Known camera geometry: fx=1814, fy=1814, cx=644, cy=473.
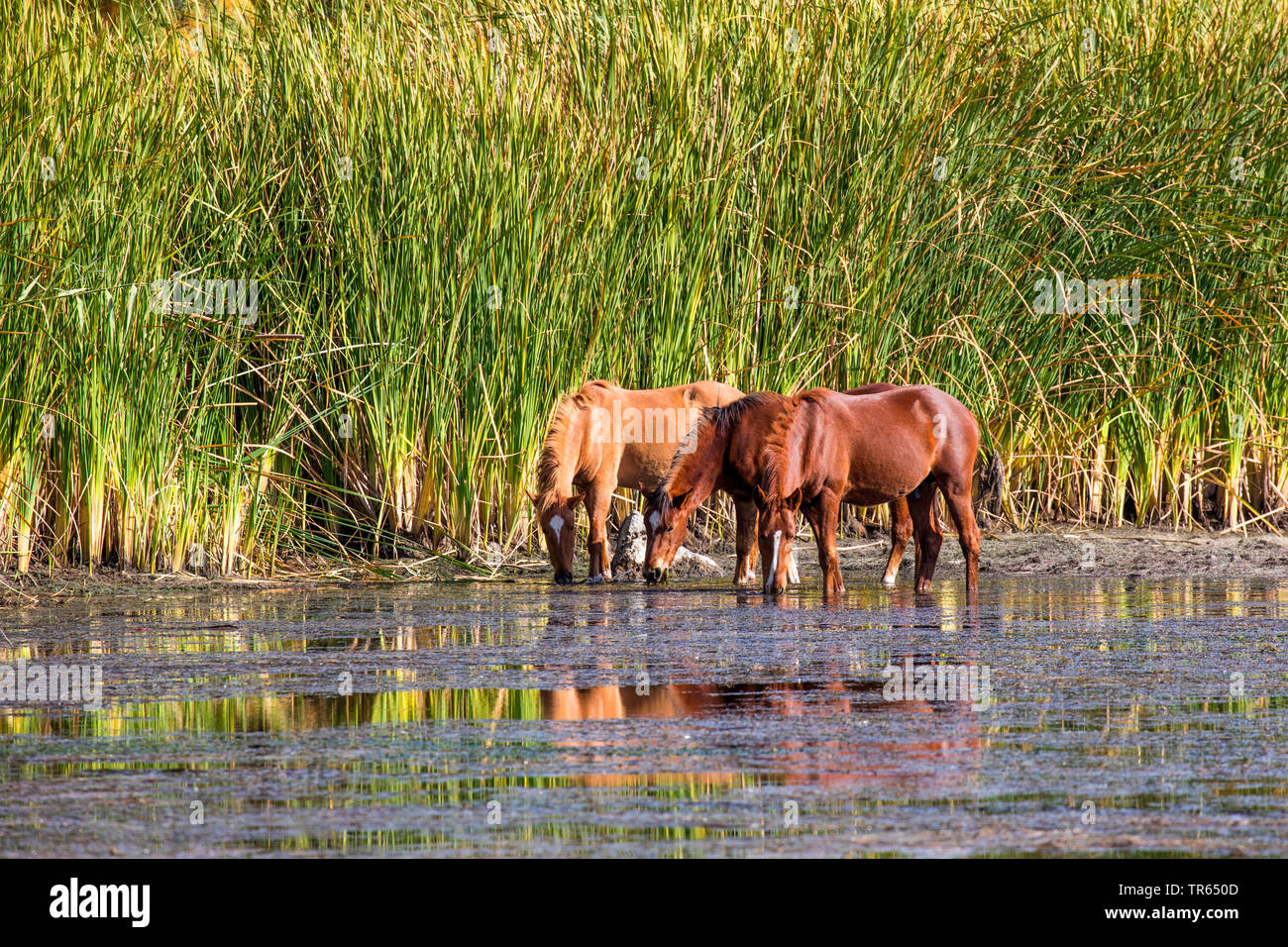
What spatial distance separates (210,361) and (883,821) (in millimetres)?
6890

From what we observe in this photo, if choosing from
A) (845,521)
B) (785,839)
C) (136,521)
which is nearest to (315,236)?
(136,521)

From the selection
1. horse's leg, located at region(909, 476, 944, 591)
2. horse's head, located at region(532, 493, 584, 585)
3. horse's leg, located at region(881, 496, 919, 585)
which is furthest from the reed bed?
horse's leg, located at region(909, 476, 944, 591)

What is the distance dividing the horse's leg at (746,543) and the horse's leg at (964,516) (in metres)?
1.10

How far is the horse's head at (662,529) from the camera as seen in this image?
965 centimetres

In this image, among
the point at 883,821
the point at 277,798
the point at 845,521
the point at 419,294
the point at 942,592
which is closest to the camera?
the point at 883,821

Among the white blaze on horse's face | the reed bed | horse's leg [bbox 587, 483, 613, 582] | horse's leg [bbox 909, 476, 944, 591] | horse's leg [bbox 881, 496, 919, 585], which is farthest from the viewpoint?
horse's leg [bbox 587, 483, 613, 582]

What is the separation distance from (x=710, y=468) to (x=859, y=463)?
Answer: 2.61 ft

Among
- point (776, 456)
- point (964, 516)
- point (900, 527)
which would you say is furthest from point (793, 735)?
point (900, 527)

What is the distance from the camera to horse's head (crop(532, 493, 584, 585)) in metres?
10.2

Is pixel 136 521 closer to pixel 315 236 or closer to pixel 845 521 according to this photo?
pixel 315 236

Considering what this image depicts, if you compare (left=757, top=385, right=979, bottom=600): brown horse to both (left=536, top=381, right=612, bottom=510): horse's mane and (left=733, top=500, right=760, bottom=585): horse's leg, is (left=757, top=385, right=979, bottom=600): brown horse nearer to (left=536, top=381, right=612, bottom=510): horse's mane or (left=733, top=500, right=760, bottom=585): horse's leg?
(left=733, top=500, right=760, bottom=585): horse's leg

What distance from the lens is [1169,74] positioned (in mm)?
12641

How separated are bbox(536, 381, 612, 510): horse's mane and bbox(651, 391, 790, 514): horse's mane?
832 millimetres

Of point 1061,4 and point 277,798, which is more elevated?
point 1061,4
